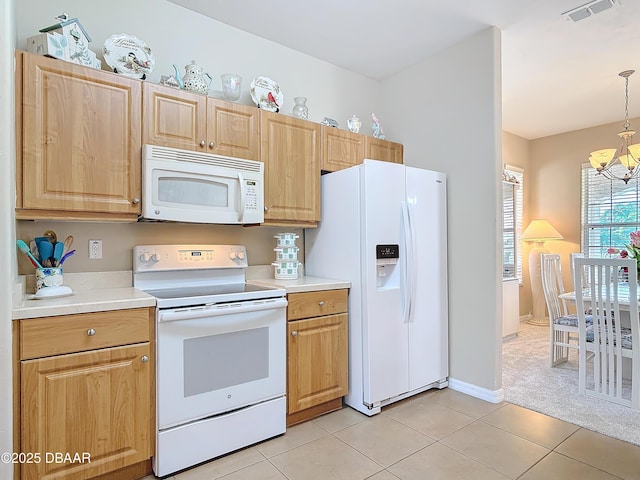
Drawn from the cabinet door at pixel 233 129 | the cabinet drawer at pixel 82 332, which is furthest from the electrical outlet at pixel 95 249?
the cabinet door at pixel 233 129

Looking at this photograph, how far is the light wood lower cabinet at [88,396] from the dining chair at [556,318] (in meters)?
3.52

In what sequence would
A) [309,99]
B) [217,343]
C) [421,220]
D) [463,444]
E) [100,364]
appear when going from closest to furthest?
[100,364]
[217,343]
[463,444]
[421,220]
[309,99]

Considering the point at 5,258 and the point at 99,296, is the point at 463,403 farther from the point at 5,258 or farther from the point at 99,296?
the point at 5,258

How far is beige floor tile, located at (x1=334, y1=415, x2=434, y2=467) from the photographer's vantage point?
2086mm

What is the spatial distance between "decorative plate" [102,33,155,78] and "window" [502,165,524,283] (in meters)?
4.94

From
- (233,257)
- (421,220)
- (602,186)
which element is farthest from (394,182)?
(602,186)

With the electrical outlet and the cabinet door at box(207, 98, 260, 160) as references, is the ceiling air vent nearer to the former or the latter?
the cabinet door at box(207, 98, 260, 160)

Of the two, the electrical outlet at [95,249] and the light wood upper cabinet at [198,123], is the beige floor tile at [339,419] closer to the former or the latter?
the electrical outlet at [95,249]

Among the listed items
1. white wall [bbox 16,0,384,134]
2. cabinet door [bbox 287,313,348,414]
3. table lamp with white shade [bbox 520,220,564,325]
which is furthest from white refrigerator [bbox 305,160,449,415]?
table lamp with white shade [bbox 520,220,564,325]

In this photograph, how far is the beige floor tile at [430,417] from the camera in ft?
7.77

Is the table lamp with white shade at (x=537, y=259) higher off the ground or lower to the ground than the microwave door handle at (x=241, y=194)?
lower

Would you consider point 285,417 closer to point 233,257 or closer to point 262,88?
point 233,257

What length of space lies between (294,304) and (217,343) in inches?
21.9

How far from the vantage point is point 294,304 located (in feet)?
7.89
